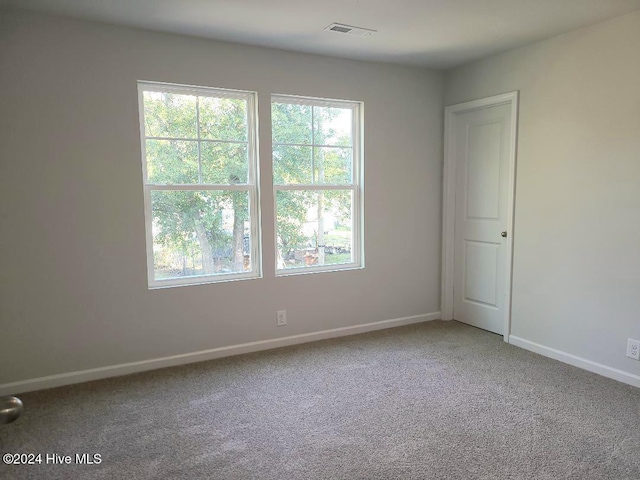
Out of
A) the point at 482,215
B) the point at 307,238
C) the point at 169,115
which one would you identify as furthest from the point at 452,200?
the point at 169,115

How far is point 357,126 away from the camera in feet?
12.9

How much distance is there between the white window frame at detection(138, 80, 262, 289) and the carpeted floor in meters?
0.65

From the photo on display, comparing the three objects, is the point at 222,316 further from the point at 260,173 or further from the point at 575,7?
the point at 575,7

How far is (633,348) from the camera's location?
9.36ft

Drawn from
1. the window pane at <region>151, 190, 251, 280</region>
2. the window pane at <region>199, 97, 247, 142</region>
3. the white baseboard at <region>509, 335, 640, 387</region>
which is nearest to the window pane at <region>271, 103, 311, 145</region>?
the window pane at <region>199, 97, 247, 142</region>

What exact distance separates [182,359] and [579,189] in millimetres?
3193

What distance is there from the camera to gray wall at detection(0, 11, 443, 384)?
2.75 meters

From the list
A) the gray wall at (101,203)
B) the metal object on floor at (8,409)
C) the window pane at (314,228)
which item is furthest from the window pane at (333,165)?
the metal object on floor at (8,409)

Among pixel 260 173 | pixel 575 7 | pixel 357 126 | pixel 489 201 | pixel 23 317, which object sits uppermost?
pixel 575 7

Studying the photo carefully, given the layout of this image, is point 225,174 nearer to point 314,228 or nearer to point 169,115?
point 169,115

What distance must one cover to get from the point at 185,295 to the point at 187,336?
0.32m

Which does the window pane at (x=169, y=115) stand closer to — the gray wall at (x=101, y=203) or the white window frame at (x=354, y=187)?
the gray wall at (x=101, y=203)

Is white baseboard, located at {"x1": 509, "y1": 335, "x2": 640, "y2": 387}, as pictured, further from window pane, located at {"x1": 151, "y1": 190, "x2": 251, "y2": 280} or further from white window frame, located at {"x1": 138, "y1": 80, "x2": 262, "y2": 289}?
window pane, located at {"x1": 151, "y1": 190, "x2": 251, "y2": 280}

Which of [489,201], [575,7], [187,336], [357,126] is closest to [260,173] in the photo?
[357,126]
